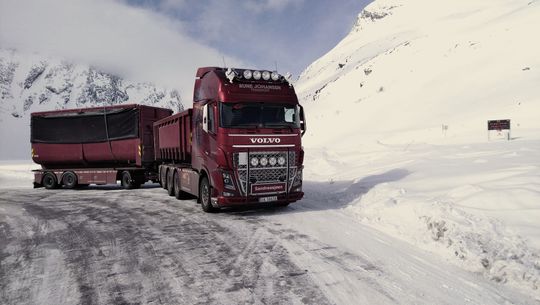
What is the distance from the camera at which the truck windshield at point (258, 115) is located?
10.1 metres

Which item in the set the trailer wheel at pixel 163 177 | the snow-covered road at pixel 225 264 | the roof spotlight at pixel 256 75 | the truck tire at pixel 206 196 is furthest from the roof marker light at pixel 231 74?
the trailer wheel at pixel 163 177

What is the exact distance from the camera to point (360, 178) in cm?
1439

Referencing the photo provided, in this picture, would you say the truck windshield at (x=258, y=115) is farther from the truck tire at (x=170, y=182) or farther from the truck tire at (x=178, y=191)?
the truck tire at (x=170, y=182)

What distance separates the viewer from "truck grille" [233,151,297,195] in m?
10.0

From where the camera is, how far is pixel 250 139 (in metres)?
10.0

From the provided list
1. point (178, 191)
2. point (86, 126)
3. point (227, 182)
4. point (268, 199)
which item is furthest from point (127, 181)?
point (268, 199)

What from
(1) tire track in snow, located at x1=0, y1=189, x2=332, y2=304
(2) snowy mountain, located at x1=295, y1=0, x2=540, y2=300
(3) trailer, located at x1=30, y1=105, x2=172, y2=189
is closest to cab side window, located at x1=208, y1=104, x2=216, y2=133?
(1) tire track in snow, located at x1=0, y1=189, x2=332, y2=304

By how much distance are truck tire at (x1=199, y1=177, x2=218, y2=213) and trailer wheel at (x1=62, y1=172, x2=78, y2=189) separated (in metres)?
11.6

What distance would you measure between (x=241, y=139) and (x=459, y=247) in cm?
538

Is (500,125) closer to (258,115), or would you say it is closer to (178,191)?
(258,115)

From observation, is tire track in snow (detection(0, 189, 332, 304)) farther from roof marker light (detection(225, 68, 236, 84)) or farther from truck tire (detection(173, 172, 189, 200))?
roof marker light (detection(225, 68, 236, 84))

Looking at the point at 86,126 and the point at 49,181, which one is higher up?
the point at 86,126

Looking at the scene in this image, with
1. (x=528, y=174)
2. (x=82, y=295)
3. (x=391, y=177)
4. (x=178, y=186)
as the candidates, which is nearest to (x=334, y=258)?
(x=82, y=295)

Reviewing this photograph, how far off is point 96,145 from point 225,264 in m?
15.4
